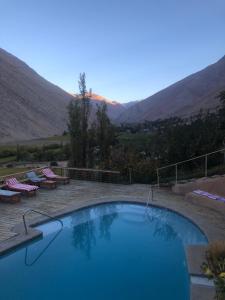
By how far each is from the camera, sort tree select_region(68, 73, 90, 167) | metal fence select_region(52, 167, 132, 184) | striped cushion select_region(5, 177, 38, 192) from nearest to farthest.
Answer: striped cushion select_region(5, 177, 38, 192), metal fence select_region(52, 167, 132, 184), tree select_region(68, 73, 90, 167)

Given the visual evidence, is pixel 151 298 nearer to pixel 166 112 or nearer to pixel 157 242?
pixel 157 242

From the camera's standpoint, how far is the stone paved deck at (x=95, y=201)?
9008 mm

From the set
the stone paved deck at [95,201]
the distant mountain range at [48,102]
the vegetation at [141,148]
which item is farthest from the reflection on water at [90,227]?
the distant mountain range at [48,102]

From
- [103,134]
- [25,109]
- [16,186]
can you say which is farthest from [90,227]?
[25,109]

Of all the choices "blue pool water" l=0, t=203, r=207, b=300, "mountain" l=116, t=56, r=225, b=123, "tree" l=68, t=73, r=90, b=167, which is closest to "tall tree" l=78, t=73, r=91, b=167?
"tree" l=68, t=73, r=90, b=167

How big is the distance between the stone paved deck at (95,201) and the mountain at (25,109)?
4542cm

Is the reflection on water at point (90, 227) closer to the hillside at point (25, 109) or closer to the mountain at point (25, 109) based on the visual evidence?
the hillside at point (25, 109)

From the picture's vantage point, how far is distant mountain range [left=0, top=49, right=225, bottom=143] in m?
67.5

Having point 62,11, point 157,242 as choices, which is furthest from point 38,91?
point 157,242

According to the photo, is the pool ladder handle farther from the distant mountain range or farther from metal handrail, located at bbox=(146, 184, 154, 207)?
the distant mountain range

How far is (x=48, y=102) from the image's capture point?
304ft

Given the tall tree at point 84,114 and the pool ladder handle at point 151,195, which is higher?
the tall tree at point 84,114

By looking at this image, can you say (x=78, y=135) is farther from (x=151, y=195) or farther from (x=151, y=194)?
(x=151, y=195)

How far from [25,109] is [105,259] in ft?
232
